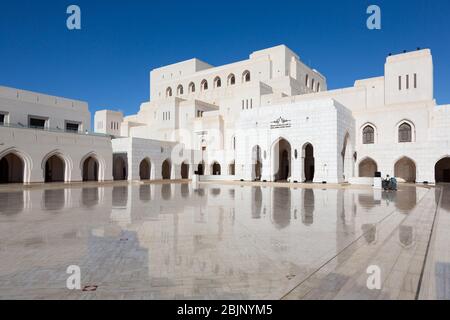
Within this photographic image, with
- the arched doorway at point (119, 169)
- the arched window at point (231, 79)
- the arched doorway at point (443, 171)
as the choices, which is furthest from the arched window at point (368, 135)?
the arched doorway at point (119, 169)

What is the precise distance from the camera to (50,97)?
100 ft

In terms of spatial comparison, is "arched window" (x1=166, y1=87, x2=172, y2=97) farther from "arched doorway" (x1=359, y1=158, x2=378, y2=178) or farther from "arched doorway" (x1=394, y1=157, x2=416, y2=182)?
"arched doorway" (x1=394, y1=157, x2=416, y2=182)

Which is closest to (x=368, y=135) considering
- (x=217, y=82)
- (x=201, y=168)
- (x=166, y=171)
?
(x=201, y=168)

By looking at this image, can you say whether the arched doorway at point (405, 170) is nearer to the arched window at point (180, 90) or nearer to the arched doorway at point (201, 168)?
the arched doorway at point (201, 168)

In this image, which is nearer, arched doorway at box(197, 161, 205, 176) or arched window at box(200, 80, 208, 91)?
arched doorway at box(197, 161, 205, 176)

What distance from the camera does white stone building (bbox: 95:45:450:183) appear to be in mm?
26656

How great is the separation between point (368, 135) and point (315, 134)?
837cm

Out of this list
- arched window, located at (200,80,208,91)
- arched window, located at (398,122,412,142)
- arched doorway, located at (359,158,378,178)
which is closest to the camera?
arched window, located at (398,122,412,142)

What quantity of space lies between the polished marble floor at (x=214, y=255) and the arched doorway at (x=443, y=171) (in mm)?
28796

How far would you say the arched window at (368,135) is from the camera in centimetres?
3077

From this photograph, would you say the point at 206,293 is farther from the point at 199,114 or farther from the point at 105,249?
the point at 199,114

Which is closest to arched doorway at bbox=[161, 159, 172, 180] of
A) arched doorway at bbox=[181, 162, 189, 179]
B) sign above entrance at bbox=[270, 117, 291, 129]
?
arched doorway at bbox=[181, 162, 189, 179]

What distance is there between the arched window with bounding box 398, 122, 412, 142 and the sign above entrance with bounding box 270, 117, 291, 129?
11850 mm

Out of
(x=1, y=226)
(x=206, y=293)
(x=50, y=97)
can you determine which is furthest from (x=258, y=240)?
(x=50, y=97)
